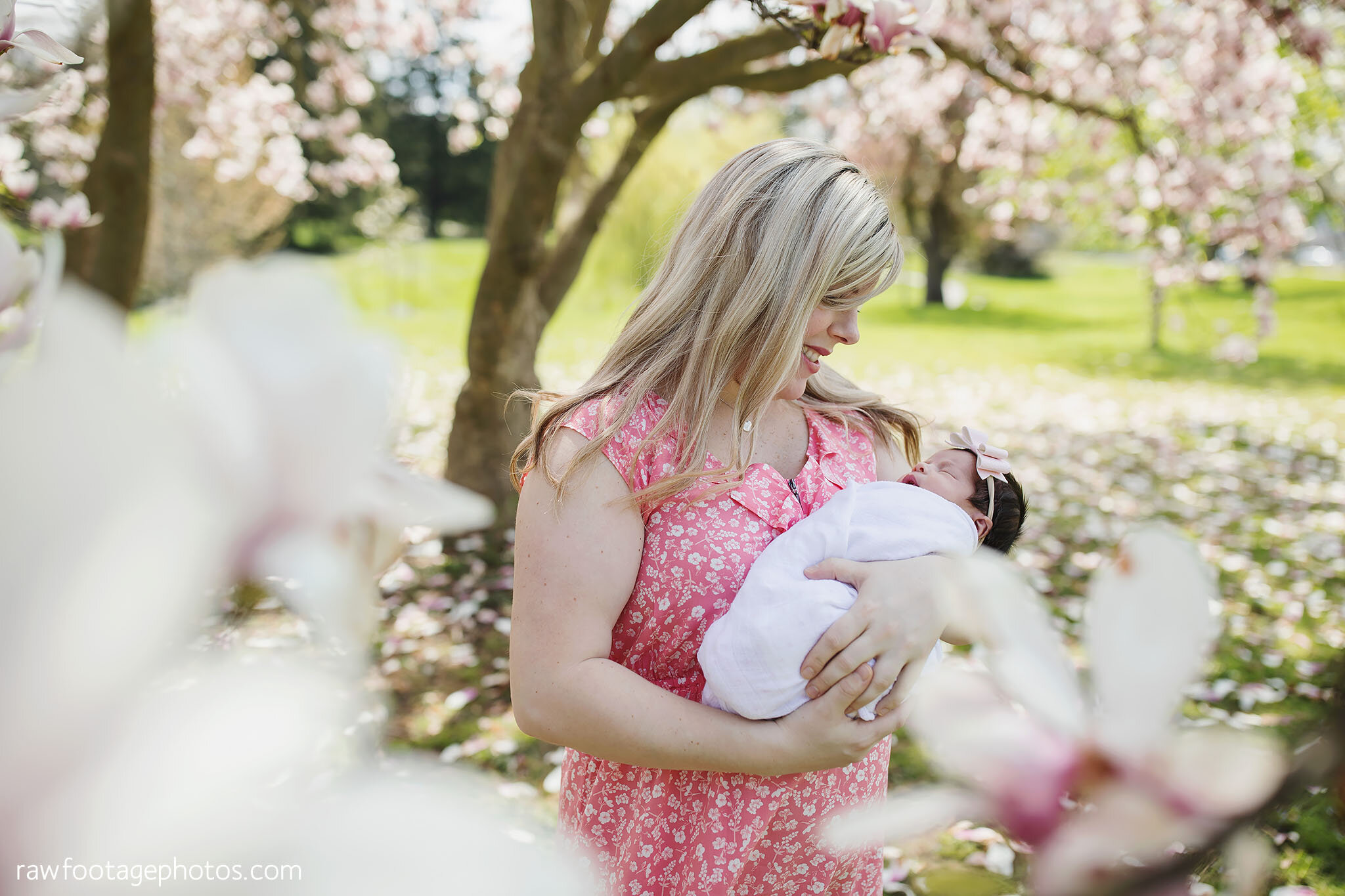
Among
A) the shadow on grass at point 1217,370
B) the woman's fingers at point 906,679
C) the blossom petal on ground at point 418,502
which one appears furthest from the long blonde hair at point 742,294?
the shadow on grass at point 1217,370

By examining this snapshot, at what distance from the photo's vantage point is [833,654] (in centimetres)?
122

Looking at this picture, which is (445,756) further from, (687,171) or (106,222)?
(687,171)

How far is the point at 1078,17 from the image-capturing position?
19.3ft

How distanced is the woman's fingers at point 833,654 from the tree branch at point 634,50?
2.73m

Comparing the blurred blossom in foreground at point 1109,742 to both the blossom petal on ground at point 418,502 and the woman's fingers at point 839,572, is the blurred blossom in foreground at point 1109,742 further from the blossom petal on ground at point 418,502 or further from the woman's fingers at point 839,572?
the woman's fingers at point 839,572

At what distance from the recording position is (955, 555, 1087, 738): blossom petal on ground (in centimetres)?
25

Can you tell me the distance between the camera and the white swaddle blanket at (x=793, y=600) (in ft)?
4.00

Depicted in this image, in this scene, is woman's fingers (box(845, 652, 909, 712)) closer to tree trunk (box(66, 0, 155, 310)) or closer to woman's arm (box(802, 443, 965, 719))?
woman's arm (box(802, 443, 965, 719))

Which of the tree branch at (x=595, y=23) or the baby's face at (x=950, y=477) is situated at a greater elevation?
the tree branch at (x=595, y=23)

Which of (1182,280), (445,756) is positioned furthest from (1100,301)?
(445,756)

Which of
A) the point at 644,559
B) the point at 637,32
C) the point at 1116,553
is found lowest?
the point at 644,559

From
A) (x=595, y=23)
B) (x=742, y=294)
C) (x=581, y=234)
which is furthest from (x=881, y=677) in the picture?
(x=595, y=23)

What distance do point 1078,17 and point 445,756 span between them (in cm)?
602

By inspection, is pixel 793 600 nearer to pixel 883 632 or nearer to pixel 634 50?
pixel 883 632
